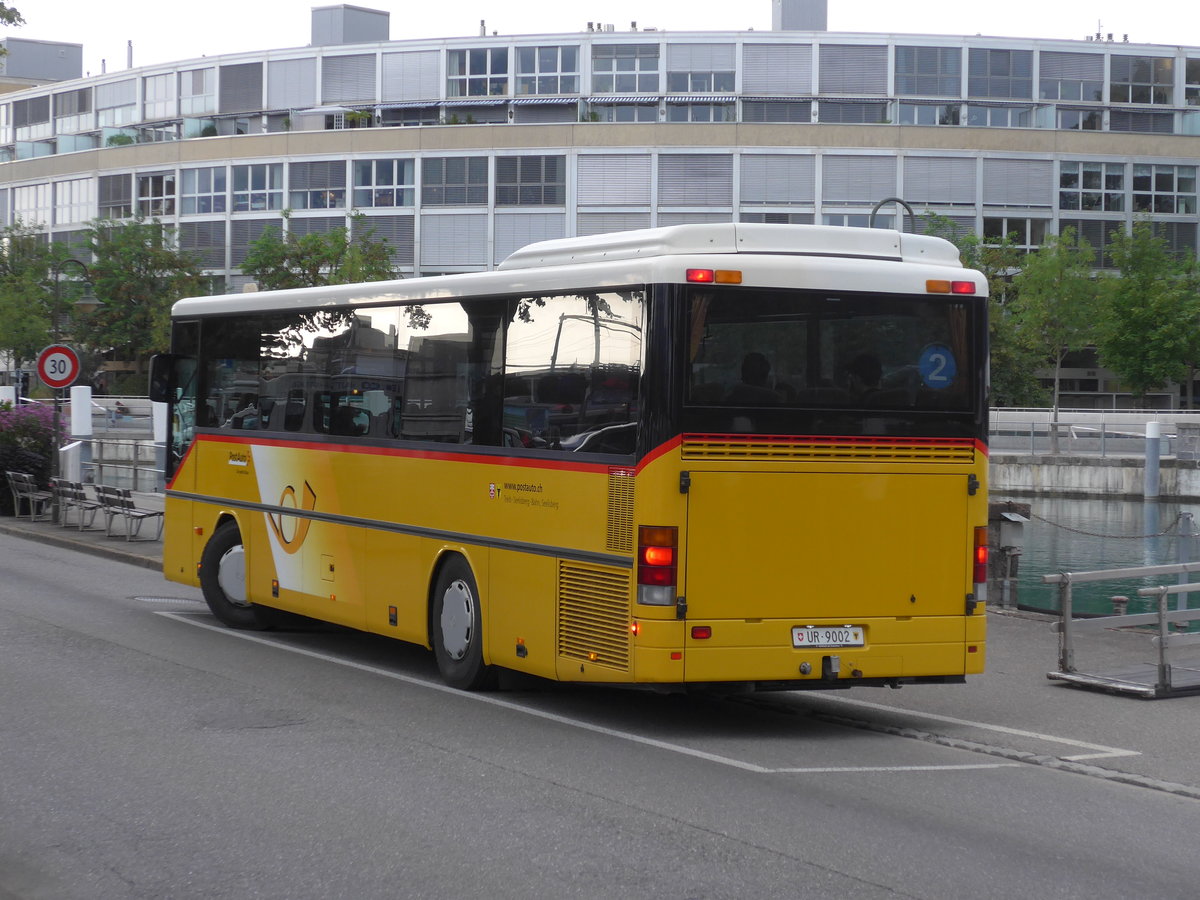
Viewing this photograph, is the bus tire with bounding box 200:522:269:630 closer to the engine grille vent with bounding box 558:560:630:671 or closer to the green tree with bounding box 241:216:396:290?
the engine grille vent with bounding box 558:560:630:671

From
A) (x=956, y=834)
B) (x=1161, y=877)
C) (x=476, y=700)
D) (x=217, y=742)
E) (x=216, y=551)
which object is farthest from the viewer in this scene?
(x=216, y=551)

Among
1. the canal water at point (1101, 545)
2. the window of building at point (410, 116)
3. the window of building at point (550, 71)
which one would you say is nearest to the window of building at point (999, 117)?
the window of building at point (550, 71)

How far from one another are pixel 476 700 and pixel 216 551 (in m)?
5.02

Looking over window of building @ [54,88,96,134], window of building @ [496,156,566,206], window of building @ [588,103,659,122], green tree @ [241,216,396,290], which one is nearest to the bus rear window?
green tree @ [241,216,396,290]

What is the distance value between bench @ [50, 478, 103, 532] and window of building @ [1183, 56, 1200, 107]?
63.1 meters

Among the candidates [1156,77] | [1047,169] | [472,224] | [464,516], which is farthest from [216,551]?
[1156,77]

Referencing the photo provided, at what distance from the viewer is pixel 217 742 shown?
346 inches

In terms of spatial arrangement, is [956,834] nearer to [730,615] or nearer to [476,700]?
[730,615]

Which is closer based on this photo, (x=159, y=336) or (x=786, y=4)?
(x=159, y=336)

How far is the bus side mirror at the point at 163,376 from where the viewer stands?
15.3m

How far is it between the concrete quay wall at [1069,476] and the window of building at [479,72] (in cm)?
3484

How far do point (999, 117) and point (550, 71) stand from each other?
20527mm

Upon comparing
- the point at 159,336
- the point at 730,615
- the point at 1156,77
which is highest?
the point at 1156,77

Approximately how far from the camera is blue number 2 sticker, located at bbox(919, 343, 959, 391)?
9.70 metres
